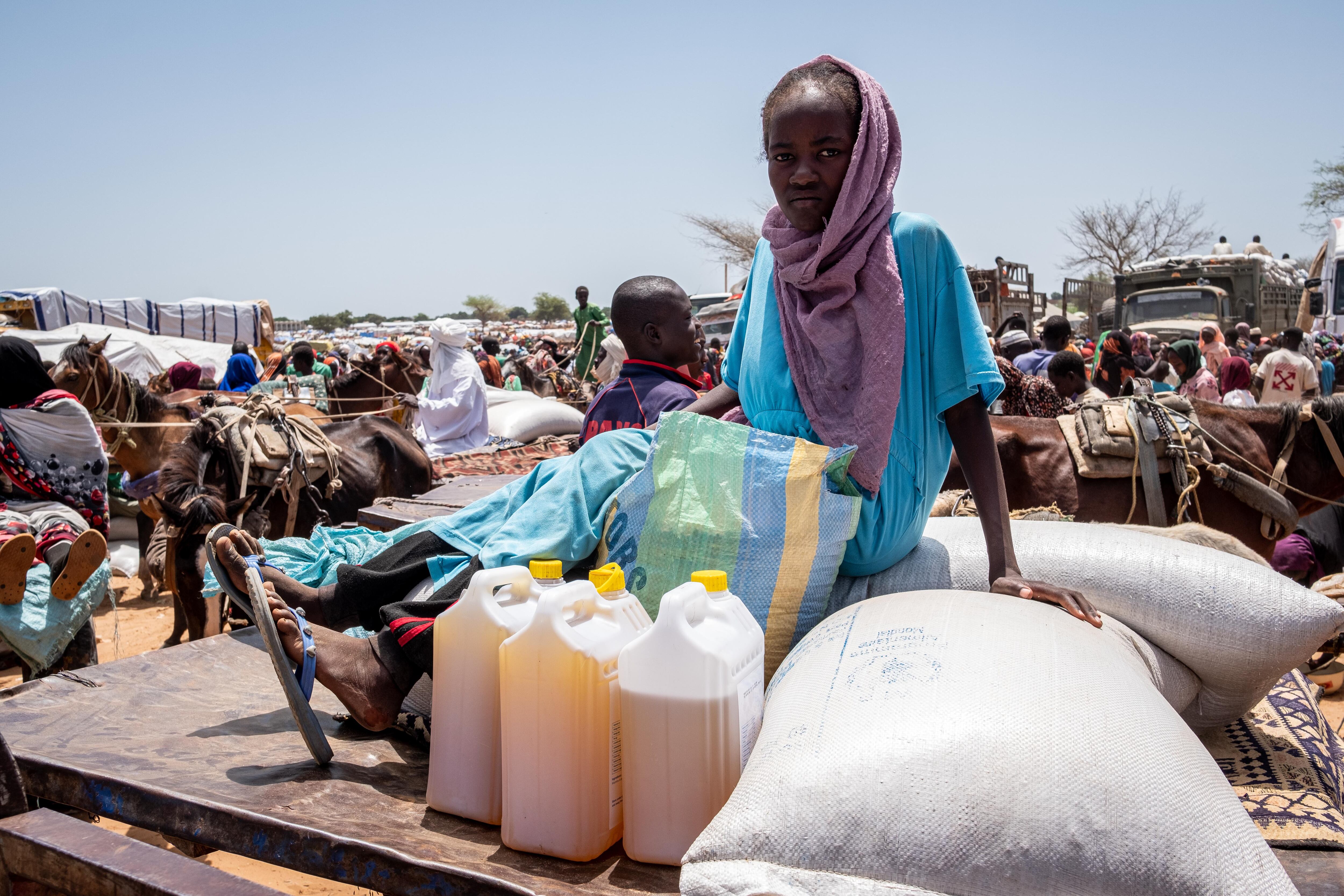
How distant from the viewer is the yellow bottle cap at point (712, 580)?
60.7 inches

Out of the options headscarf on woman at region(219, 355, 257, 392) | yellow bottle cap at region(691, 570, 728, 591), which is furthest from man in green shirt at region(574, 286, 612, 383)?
yellow bottle cap at region(691, 570, 728, 591)

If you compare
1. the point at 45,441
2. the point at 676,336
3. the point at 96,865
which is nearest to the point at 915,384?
the point at 676,336

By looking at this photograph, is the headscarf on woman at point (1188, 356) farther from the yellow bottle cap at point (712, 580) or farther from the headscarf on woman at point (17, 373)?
the headscarf on woman at point (17, 373)

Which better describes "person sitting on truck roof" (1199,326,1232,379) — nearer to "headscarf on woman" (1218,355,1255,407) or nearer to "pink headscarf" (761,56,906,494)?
"headscarf on woman" (1218,355,1255,407)

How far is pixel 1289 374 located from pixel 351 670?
9509 mm

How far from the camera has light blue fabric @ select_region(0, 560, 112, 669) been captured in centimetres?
354

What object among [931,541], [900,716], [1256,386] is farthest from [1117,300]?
[900,716]

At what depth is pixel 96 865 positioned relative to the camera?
64.2 inches

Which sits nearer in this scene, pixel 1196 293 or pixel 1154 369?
pixel 1154 369

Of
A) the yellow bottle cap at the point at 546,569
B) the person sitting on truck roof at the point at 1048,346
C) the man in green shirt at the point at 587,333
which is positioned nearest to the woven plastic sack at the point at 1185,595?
the yellow bottle cap at the point at 546,569

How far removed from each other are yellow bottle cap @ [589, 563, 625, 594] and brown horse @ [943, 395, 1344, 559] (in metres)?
2.87

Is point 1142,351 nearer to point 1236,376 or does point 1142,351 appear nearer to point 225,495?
point 1236,376

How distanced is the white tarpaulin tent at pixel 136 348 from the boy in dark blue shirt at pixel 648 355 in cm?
1132

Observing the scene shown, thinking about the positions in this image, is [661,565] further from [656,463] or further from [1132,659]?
Answer: [1132,659]
